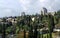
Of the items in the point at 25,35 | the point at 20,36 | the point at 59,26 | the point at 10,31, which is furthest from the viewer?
the point at 10,31

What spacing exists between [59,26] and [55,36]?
22408 mm

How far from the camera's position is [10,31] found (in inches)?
2975

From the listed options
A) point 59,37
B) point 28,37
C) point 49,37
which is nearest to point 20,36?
point 28,37

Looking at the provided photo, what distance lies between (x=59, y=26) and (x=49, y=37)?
1039 inches

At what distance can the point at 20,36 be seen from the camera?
37719 mm

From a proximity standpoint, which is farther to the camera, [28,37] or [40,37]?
[40,37]

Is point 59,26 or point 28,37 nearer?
point 28,37

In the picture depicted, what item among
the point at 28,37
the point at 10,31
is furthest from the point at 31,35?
the point at 10,31

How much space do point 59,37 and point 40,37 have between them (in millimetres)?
3365

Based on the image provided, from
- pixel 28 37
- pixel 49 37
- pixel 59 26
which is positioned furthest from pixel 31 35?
pixel 59 26

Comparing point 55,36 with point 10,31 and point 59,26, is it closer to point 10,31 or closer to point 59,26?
point 59,26

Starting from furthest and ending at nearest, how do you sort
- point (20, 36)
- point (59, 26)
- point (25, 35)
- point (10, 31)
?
point (10, 31) → point (59, 26) → point (25, 35) → point (20, 36)

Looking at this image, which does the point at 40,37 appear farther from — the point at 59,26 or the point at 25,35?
the point at 59,26

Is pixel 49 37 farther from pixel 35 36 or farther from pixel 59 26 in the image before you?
pixel 59 26
